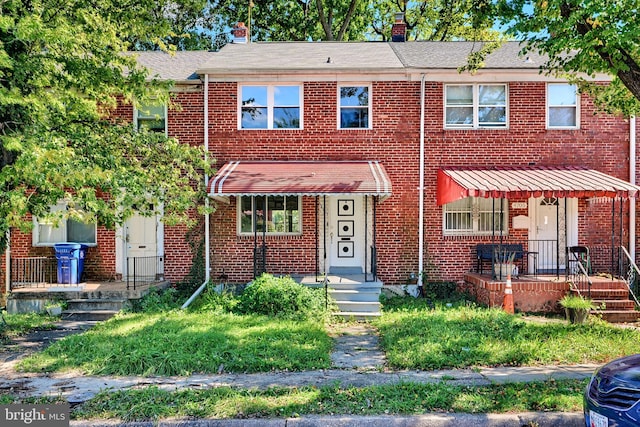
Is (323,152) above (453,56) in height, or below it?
below

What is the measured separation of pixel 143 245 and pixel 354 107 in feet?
23.9

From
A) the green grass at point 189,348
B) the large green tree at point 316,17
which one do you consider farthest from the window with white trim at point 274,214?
the large green tree at point 316,17

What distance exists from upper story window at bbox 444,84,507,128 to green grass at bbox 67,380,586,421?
336 inches

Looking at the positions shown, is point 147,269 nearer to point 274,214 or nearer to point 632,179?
point 274,214

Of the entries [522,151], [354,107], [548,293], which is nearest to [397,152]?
[354,107]

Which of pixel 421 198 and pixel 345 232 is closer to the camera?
pixel 421 198

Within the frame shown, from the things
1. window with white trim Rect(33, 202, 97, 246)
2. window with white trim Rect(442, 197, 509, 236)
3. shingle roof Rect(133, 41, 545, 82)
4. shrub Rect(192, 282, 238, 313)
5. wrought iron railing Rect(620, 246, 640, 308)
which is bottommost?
shrub Rect(192, 282, 238, 313)

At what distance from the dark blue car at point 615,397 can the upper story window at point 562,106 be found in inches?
390

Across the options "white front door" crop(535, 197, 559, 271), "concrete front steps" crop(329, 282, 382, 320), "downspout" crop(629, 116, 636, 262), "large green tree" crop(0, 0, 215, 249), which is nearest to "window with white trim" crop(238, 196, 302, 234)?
"concrete front steps" crop(329, 282, 382, 320)

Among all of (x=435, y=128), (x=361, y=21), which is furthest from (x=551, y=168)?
(x=361, y=21)

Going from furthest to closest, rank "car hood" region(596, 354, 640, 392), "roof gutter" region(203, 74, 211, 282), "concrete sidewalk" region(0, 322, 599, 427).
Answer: "roof gutter" region(203, 74, 211, 282) < "concrete sidewalk" region(0, 322, 599, 427) < "car hood" region(596, 354, 640, 392)

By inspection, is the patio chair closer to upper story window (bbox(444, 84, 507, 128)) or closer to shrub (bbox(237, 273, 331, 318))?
upper story window (bbox(444, 84, 507, 128))

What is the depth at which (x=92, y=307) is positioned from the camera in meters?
11.4

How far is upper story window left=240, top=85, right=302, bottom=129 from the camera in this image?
13.2m
